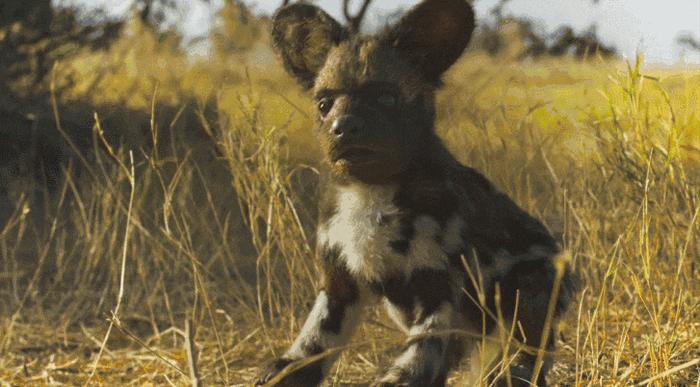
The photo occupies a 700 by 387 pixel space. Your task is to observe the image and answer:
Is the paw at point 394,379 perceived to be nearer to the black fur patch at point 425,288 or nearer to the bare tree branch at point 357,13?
the black fur patch at point 425,288

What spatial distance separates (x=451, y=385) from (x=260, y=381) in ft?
3.66

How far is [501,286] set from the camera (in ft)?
10.4

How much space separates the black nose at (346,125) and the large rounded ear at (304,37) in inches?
18.8

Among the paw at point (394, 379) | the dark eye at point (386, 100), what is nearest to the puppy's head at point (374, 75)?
the dark eye at point (386, 100)

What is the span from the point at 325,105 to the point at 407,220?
0.49 m

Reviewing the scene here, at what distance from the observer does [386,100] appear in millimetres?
3062

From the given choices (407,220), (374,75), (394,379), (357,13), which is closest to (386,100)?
(374,75)

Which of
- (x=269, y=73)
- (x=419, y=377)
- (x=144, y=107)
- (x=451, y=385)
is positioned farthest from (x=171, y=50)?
(x=419, y=377)

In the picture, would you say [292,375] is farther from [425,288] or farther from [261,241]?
[261,241]

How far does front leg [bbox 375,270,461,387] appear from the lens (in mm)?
2848

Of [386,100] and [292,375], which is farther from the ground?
[386,100]

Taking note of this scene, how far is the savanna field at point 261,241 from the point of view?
3.54 metres

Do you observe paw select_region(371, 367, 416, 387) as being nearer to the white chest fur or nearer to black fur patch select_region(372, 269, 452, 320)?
black fur patch select_region(372, 269, 452, 320)

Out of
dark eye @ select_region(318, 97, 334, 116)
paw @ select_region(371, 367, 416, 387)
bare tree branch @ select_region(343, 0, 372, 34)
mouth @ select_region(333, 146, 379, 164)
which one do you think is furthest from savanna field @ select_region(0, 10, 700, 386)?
bare tree branch @ select_region(343, 0, 372, 34)
